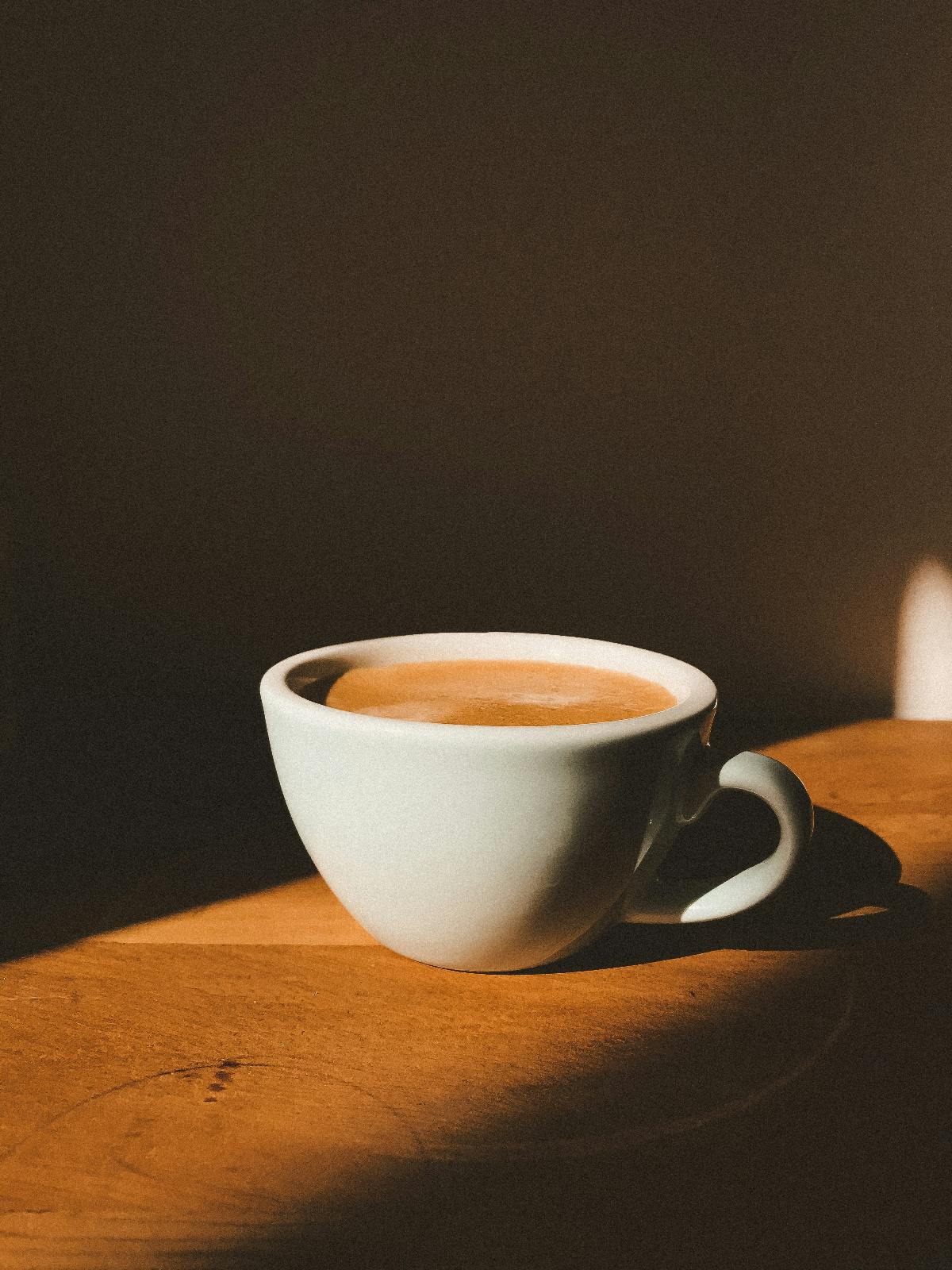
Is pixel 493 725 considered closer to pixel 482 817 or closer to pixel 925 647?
pixel 482 817

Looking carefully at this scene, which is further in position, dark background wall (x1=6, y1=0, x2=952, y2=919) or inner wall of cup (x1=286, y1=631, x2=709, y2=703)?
dark background wall (x1=6, y1=0, x2=952, y2=919)

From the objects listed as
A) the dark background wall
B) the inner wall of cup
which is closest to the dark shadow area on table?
the dark background wall

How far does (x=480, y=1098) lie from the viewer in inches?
15.7

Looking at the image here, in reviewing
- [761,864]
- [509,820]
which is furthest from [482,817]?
[761,864]

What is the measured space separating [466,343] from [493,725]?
0.47 m

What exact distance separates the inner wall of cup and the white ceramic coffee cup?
43mm

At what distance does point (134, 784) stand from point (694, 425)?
0.53 metres

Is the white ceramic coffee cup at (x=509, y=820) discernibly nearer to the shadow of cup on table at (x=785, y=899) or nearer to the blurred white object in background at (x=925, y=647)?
the shadow of cup on table at (x=785, y=899)

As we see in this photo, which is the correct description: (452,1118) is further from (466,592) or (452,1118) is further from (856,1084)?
(466,592)

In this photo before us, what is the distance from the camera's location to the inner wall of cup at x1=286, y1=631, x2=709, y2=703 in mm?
544

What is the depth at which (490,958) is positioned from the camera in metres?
0.47

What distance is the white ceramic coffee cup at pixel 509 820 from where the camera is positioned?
0.42 metres

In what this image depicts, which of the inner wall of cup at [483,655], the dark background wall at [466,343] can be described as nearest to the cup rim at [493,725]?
the inner wall of cup at [483,655]

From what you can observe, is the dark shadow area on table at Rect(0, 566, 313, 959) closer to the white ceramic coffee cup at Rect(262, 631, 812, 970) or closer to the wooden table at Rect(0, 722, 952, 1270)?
the wooden table at Rect(0, 722, 952, 1270)
